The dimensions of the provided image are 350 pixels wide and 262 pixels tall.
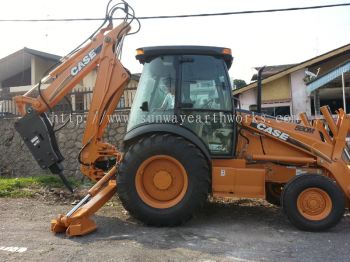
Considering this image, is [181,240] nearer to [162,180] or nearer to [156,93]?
[162,180]

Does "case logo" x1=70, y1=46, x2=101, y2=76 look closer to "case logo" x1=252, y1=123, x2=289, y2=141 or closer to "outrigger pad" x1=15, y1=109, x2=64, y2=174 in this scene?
"outrigger pad" x1=15, y1=109, x2=64, y2=174

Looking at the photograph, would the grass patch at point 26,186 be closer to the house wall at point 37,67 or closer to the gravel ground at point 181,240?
the gravel ground at point 181,240

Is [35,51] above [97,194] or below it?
above

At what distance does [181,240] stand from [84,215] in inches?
54.1

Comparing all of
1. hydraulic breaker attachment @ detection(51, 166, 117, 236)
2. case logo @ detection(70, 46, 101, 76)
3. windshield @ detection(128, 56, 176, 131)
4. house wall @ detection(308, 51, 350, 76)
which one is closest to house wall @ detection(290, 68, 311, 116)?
house wall @ detection(308, 51, 350, 76)

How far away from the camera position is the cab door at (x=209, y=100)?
260 inches

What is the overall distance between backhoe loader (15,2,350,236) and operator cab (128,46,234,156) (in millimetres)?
15

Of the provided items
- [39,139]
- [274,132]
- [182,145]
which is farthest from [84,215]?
[274,132]

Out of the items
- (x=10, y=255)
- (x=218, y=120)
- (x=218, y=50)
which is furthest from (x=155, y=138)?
(x=10, y=255)

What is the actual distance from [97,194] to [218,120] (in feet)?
6.95

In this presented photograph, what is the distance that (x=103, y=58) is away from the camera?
275 inches

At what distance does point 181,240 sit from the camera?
5.62m

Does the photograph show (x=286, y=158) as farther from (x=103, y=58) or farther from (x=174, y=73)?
(x=103, y=58)

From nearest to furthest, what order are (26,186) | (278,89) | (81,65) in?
1. (81,65)
2. (26,186)
3. (278,89)
